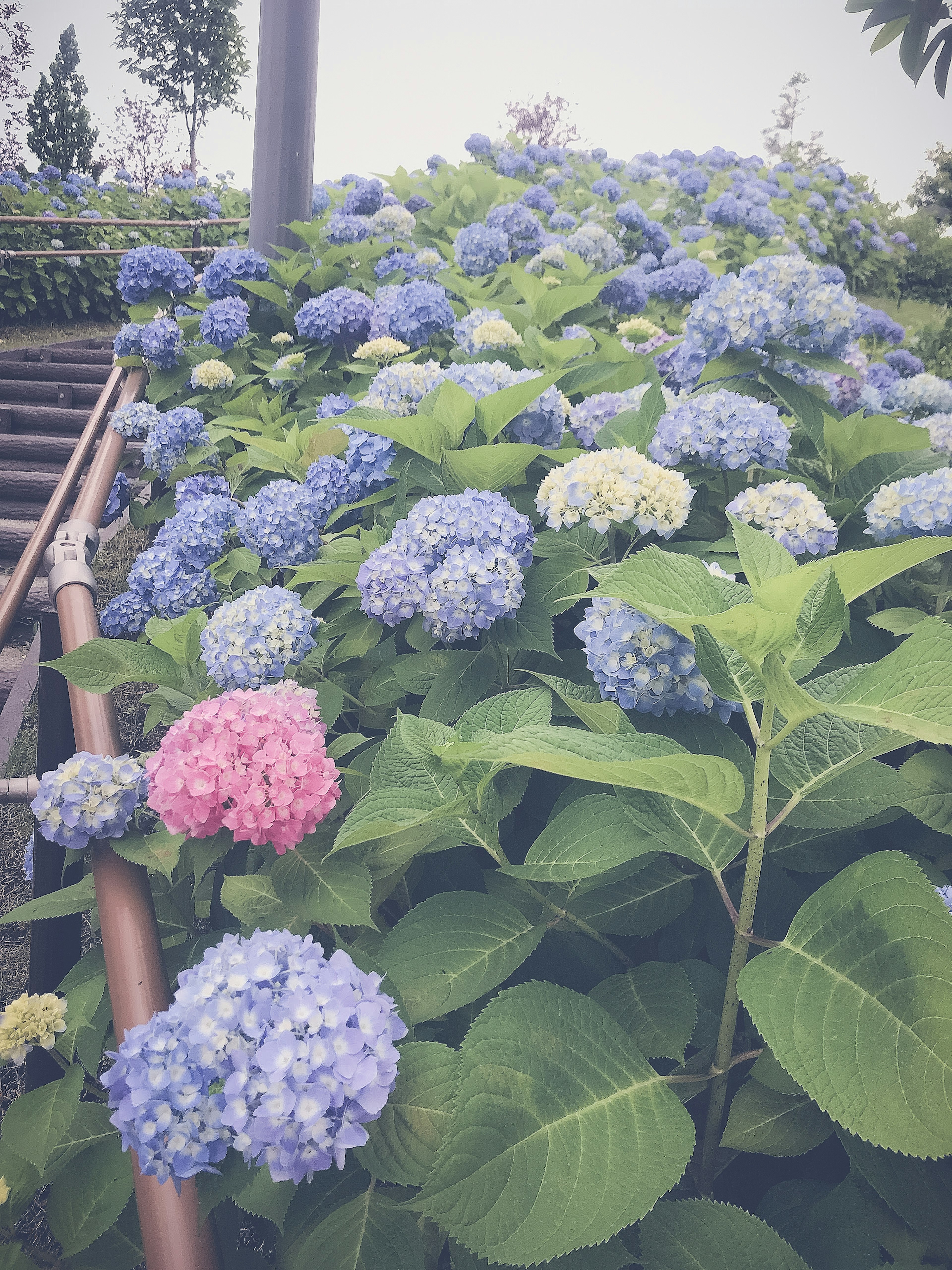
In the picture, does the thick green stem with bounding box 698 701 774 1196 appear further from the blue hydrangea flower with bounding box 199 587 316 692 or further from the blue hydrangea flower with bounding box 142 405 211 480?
the blue hydrangea flower with bounding box 142 405 211 480

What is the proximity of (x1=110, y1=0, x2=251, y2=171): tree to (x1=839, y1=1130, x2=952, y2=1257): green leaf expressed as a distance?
1399 inches

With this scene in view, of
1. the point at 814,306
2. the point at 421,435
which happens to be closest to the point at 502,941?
the point at 421,435

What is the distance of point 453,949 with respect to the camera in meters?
1.07

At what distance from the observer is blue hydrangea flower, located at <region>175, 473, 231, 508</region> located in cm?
275

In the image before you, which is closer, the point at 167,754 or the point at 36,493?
the point at 167,754

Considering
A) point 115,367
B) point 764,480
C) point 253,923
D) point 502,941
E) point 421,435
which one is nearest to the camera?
point 502,941

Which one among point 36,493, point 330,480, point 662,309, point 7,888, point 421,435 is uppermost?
point 662,309

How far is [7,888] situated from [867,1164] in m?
3.70

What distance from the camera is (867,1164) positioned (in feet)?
2.86

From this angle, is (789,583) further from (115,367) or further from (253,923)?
(115,367)

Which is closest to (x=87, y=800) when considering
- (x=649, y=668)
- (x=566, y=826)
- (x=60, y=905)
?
(x=60, y=905)

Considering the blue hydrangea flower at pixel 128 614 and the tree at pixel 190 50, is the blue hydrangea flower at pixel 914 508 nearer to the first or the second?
the blue hydrangea flower at pixel 128 614

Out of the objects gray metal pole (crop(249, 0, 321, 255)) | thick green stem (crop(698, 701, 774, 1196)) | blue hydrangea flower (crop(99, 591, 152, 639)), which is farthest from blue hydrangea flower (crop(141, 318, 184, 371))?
thick green stem (crop(698, 701, 774, 1196))

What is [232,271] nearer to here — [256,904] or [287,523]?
[287,523]
